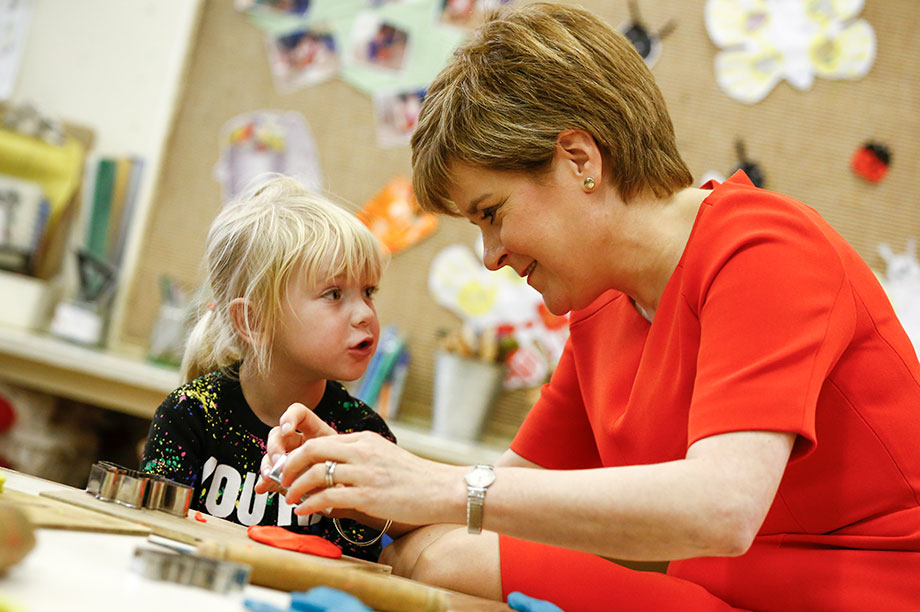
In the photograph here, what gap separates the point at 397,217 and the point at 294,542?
1503 millimetres

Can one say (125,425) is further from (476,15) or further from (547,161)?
(547,161)

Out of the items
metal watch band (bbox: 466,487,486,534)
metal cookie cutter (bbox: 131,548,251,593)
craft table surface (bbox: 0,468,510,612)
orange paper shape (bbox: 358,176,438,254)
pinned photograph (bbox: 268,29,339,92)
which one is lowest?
craft table surface (bbox: 0,468,510,612)

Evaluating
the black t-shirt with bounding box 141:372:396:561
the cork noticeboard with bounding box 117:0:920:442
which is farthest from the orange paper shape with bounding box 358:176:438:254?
the black t-shirt with bounding box 141:372:396:561

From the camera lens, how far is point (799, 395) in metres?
0.70

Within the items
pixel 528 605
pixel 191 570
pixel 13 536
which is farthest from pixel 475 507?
pixel 13 536

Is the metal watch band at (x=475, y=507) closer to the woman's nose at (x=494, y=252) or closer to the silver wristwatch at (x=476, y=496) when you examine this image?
the silver wristwatch at (x=476, y=496)

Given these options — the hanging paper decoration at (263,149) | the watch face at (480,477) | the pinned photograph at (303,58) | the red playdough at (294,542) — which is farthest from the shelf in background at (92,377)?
the watch face at (480,477)

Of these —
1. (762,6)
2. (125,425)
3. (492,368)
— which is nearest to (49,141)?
(125,425)

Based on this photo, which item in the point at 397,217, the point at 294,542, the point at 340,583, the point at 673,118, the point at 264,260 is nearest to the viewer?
the point at 340,583

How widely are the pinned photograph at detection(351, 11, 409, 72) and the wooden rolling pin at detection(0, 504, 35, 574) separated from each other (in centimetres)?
190

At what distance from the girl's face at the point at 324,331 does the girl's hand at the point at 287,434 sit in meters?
0.19

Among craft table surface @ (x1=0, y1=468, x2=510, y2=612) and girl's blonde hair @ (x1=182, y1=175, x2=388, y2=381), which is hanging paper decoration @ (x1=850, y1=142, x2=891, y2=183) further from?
craft table surface @ (x1=0, y1=468, x2=510, y2=612)

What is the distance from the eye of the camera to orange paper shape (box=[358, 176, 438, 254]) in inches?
87.2

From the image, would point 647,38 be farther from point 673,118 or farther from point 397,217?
point 397,217
